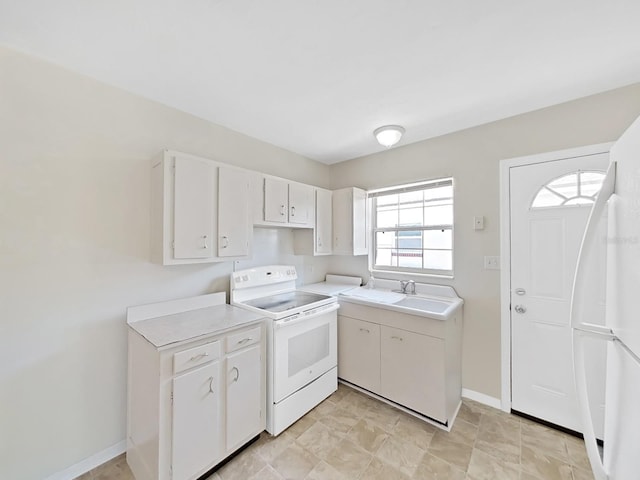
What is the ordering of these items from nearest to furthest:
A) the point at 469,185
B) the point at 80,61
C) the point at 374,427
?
the point at 80,61, the point at 374,427, the point at 469,185

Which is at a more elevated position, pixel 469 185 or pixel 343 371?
pixel 469 185

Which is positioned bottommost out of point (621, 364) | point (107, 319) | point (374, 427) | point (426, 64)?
point (374, 427)

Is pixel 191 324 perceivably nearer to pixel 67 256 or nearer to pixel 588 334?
pixel 67 256

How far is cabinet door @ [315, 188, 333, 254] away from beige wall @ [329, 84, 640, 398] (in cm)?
108

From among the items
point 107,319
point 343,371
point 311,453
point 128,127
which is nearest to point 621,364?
point 311,453

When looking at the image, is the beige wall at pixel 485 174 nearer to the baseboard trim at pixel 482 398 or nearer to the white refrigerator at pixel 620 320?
the baseboard trim at pixel 482 398

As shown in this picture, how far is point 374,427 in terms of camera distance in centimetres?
207

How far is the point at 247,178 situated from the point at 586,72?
246 cm

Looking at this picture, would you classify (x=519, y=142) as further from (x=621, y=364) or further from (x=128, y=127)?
(x=128, y=127)

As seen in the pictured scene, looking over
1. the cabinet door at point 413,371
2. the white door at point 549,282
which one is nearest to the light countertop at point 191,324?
the cabinet door at point 413,371

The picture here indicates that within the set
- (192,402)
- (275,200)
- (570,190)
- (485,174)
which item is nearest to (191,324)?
(192,402)

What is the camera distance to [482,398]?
2344mm

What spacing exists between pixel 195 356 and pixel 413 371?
1706 mm

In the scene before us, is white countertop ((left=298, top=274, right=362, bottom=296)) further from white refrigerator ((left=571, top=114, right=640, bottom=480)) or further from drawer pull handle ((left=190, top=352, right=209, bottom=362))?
white refrigerator ((left=571, top=114, right=640, bottom=480))
